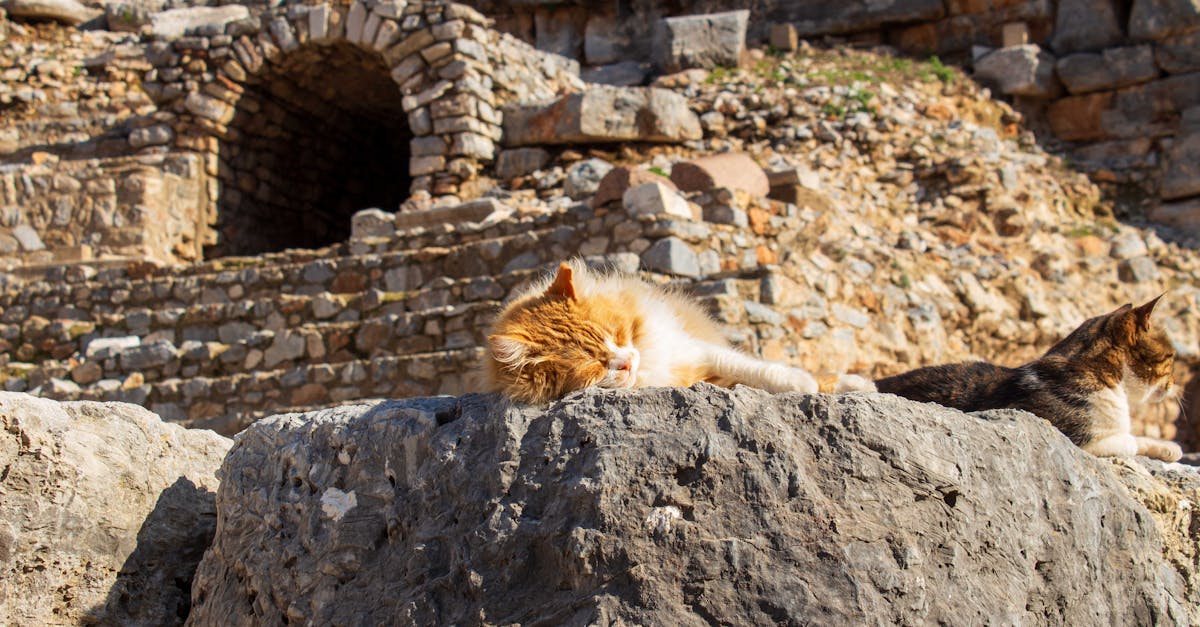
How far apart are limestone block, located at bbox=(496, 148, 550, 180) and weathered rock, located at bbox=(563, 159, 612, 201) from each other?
2.50 ft

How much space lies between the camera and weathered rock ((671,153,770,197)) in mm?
7599

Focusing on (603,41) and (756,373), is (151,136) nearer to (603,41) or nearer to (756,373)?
(603,41)

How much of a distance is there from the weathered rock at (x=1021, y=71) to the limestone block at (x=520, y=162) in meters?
7.01

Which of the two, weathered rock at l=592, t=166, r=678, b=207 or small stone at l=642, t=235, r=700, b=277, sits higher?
weathered rock at l=592, t=166, r=678, b=207

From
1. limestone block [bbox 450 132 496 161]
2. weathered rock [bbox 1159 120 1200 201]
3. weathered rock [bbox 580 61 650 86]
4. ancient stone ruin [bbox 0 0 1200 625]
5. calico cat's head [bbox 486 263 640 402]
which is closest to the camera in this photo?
ancient stone ruin [bbox 0 0 1200 625]

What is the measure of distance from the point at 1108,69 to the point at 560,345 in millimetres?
13543

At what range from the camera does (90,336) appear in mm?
8281

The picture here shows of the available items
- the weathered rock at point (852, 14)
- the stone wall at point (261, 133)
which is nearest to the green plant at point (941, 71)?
the weathered rock at point (852, 14)

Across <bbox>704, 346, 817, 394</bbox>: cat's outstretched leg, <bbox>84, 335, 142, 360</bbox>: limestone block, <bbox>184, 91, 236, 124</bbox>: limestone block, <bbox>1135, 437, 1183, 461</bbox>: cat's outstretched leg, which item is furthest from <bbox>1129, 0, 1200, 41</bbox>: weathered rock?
<bbox>704, 346, 817, 394</bbox>: cat's outstretched leg

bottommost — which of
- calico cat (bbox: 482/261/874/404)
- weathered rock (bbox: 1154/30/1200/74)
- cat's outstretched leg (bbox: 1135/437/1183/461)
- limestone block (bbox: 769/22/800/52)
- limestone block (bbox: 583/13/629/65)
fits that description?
cat's outstretched leg (bbox: 1135/437/1183/461)

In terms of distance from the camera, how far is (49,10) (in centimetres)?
1620

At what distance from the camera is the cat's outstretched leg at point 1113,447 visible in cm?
263

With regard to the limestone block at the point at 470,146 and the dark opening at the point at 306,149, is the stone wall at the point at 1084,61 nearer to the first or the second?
the dark opening at the point at 306,149

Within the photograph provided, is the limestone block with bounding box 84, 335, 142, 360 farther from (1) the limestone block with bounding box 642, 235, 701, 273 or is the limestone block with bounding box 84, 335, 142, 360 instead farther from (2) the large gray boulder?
(2) the large gray boulder
